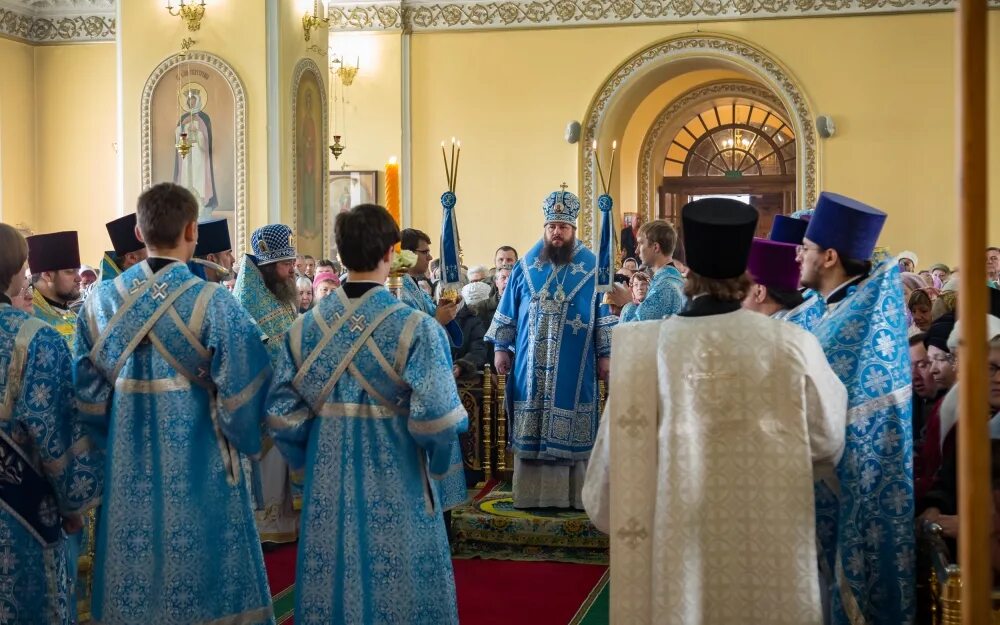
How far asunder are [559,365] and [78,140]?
11097 mm

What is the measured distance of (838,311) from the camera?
339 centimetres

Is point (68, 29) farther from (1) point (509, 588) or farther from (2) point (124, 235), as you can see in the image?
(1) point (509, 588)

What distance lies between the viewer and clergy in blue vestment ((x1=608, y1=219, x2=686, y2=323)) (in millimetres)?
5754

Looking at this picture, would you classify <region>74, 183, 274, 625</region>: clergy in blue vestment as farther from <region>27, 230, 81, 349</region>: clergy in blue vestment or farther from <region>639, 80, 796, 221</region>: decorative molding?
<region>639, 80, 796, 221</region>: decorative molding

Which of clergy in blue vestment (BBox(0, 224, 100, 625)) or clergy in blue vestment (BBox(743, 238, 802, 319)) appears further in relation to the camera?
clergy in blue vestment (BBox(743, 238, 802, 319))

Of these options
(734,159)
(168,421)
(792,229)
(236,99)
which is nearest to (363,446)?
(168,421)

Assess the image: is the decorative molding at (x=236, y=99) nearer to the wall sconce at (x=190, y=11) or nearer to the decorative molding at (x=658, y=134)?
the wall sconce at (x=190, y=11)

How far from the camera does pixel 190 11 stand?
1197 cm

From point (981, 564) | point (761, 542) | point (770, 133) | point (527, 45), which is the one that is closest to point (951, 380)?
point (761, 542)

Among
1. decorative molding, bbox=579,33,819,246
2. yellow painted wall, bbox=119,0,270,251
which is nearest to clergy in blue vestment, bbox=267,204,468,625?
yellow painted wall, bbox=119,0,270,251

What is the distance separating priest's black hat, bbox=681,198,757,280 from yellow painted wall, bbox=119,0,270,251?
379 inches

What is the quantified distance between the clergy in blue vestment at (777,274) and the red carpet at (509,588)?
1598 mm

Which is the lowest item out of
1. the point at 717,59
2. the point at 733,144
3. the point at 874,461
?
the point at 874,461

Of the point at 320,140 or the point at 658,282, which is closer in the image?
the point at 658,282
